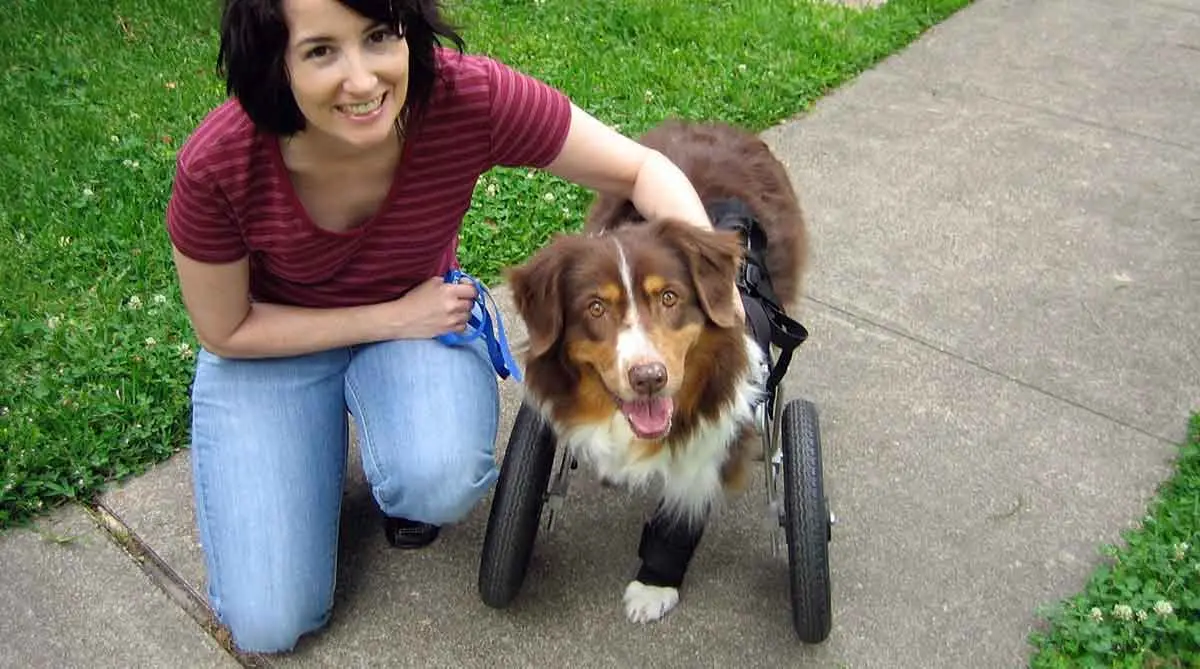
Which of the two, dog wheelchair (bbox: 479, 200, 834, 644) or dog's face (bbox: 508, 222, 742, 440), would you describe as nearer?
dog's face (bbox: 508, 222, 742, 440)

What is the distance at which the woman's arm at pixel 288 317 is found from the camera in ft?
8.27

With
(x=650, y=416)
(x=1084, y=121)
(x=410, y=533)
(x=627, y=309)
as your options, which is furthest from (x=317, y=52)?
(x=1084, y=121)

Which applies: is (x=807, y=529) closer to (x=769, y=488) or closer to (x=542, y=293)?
(x=769, y=488)

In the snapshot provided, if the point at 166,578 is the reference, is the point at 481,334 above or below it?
above

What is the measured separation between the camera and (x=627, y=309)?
90.7 inches

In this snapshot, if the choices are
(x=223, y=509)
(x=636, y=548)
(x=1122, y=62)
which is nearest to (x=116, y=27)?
(x=223, y=509)

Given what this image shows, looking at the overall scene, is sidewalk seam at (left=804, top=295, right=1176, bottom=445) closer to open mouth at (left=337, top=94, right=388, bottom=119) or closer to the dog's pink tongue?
the dog's pink tongue

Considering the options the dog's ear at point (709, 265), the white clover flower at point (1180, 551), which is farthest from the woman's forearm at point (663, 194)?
the white clover flower at point (1180, 551)

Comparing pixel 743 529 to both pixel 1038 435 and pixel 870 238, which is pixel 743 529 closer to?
pixel 1038 435

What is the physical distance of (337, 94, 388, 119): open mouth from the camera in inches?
89.3

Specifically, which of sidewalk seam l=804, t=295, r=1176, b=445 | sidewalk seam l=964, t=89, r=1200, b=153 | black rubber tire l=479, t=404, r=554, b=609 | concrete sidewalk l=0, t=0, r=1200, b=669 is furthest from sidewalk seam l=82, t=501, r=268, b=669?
sidewalk seam l=964, t=89, r=1200, b=153

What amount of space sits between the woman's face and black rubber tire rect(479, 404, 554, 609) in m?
0.80

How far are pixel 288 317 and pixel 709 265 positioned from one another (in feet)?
3.63

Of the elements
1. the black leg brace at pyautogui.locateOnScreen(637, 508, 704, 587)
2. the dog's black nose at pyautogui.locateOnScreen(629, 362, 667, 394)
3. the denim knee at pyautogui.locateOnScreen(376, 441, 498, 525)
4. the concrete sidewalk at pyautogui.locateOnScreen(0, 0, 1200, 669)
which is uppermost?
the dog's black nose at pyautogui.locateOnScreen(629, 362, 667, 394)
